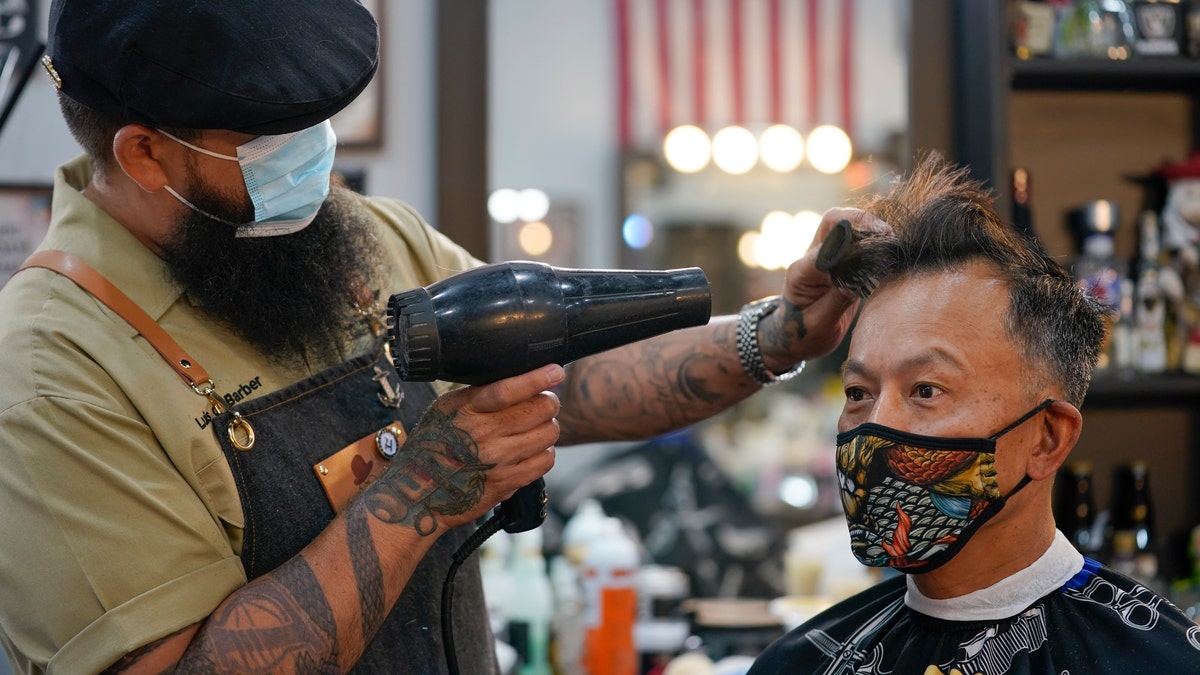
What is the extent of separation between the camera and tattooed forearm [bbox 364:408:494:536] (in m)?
1.42

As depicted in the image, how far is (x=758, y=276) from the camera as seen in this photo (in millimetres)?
4766

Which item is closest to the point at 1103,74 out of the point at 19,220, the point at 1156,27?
the point at 1156,27

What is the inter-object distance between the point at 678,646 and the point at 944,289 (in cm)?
155

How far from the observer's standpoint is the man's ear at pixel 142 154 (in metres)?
1.46

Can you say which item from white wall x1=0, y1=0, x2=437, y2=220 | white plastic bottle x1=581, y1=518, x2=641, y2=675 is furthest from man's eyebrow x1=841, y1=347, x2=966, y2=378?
white wall x1=0, y1=0, x2=437, y2=220

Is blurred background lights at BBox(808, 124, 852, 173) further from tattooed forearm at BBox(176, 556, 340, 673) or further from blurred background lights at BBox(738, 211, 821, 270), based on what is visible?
tattooed forearm at BBox(176, 556, 340, 673)

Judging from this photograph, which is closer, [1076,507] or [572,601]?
[572,601]

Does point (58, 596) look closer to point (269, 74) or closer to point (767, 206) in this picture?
point (269, 74)

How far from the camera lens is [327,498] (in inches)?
61.1

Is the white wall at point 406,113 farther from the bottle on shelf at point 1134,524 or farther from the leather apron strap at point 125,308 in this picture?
the bottle on shelf at point 1134,524

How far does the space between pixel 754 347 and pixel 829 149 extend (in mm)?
3308

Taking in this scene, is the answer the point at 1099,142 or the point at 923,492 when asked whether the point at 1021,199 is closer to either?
the point at 1099,142

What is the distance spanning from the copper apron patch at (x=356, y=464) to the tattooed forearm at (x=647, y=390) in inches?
16.0

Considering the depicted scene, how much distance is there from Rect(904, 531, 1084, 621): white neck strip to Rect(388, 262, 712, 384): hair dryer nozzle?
0.58m
